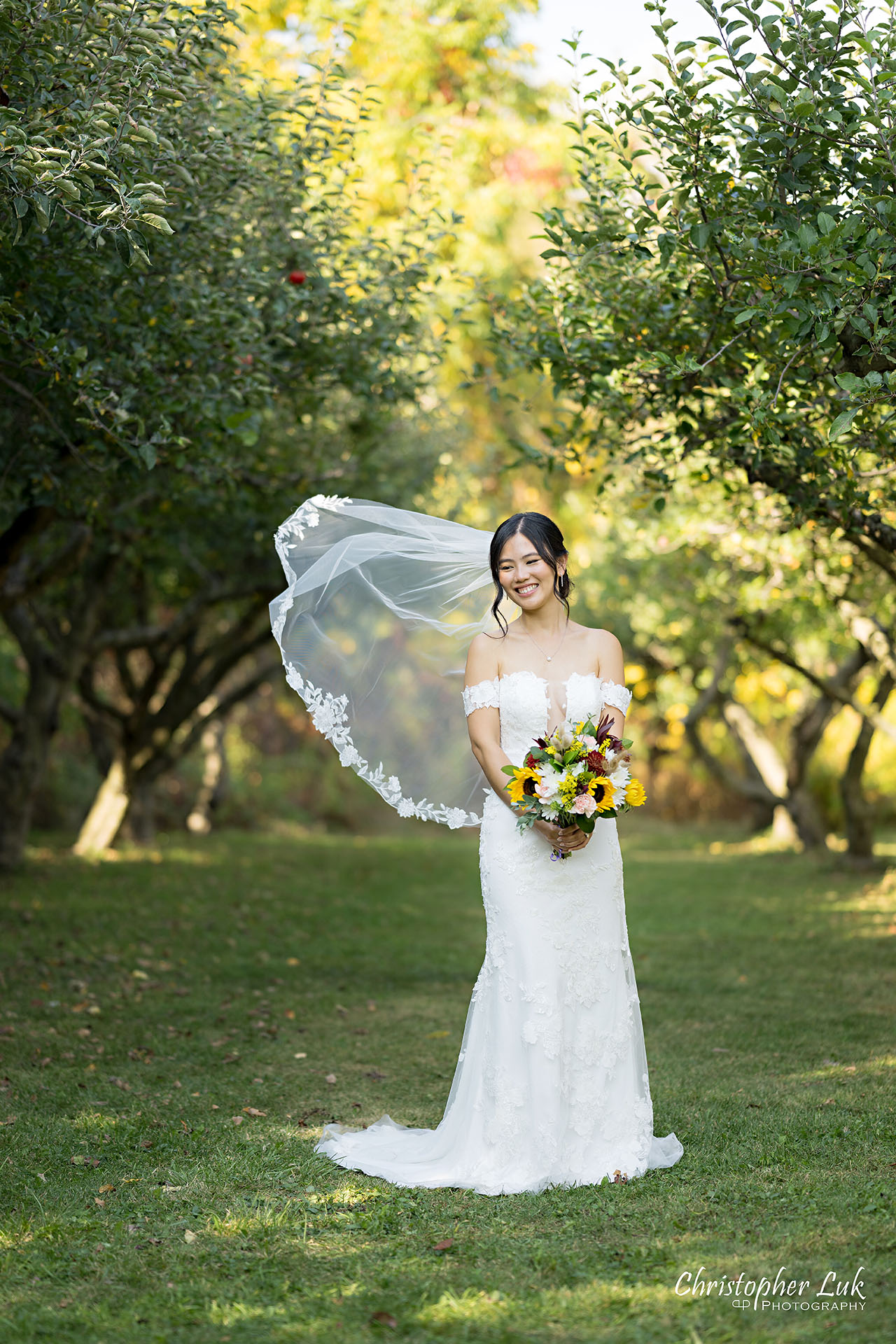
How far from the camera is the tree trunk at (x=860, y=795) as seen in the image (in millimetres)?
13867

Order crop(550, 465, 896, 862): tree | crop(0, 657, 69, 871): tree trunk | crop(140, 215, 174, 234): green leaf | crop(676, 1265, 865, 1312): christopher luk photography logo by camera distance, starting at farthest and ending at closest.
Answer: crop(0, 657, 69, 871): tree trunk → crop(550, 465, 896, 862): tree → crop(140, 215, 174, 234): green leaf → crop(676, 1265, 865, 1312): christopher luk photography logo

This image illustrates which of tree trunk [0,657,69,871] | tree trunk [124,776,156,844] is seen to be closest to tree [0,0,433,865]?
tree trunk [0,657,69,871]

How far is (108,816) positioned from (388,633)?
11.0m

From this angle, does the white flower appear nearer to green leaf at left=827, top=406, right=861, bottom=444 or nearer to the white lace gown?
the white lace gown

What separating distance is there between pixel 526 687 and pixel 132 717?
38.5ft

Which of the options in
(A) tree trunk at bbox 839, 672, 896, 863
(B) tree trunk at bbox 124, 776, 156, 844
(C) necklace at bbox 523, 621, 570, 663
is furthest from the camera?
(B) tree trunk at bbox 124, 776, 156, 844

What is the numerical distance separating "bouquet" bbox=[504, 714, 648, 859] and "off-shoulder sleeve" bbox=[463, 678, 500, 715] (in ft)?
1.16

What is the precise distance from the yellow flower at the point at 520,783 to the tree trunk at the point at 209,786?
15.4 meters

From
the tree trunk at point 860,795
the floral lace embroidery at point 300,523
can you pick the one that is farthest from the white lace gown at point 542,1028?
the tree trunk at point 860,795

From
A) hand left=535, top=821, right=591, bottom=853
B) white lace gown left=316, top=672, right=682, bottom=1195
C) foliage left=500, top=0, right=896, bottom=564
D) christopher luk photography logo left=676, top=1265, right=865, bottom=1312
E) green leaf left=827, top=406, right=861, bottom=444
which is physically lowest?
christopher luk photography logo left=676, top=1265, right=865, bottom=1312

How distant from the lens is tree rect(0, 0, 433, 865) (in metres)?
5.15

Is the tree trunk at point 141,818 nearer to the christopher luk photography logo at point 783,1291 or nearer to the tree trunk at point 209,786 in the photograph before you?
the tree trunk at point 209,786

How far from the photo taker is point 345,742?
221 inches

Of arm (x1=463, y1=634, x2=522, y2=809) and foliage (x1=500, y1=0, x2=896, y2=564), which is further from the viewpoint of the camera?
foliage (x1=500, y1=0, x2=896, y2=564)
